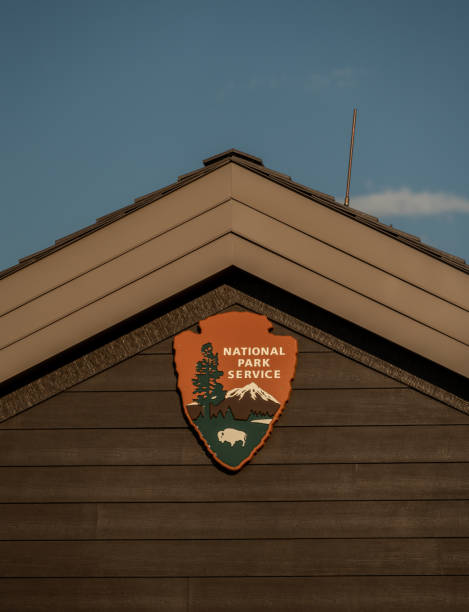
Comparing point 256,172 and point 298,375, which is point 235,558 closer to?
point 298,375

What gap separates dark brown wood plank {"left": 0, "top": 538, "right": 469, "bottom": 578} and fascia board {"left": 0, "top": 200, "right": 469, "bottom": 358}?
1.28m

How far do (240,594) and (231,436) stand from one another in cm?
91

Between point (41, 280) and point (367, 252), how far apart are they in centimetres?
197

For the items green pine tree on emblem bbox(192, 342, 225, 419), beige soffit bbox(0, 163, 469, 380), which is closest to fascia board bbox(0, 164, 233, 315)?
beige soffit bbox(0, 163, 469, 380)

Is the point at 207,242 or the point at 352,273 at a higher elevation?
the point at 207,242

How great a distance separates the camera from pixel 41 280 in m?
4.40

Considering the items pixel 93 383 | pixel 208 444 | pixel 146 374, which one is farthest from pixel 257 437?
pixel 93 383

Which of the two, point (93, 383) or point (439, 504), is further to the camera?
point (93, 383)

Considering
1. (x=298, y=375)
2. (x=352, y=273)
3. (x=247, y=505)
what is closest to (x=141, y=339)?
(x=298, y=375)

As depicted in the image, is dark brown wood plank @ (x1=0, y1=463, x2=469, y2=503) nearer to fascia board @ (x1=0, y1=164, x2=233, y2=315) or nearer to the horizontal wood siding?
the horizontal wood siding

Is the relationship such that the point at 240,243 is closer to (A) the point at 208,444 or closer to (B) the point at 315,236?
(B) the point at 315,236

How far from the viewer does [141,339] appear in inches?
181

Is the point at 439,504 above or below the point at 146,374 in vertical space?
below

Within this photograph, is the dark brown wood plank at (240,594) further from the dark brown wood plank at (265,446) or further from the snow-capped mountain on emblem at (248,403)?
the snow-capped mountain on emblem at (248,403)
